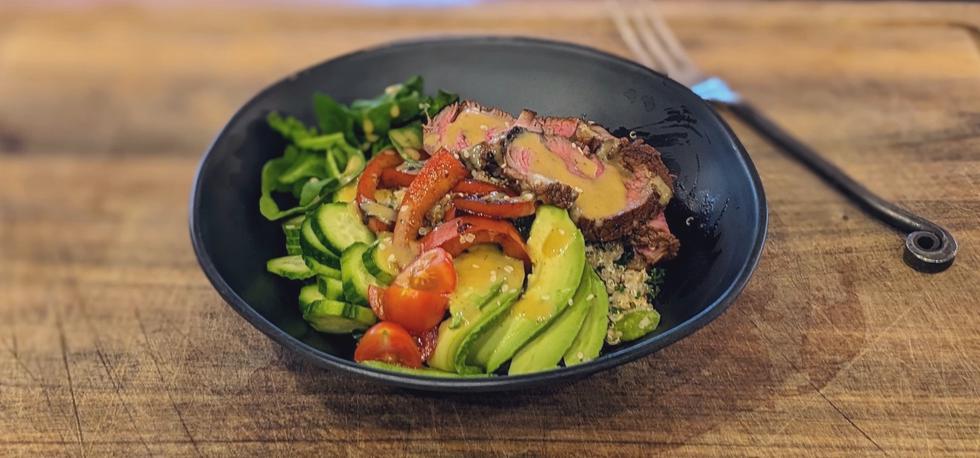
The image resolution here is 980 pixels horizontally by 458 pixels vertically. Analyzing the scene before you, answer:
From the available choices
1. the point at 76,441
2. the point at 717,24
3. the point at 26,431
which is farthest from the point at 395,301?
the point at 717,24

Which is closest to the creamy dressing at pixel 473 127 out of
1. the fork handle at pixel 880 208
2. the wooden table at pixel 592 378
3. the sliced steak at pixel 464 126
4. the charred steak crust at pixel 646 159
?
the sliced steak at pixel 464 126

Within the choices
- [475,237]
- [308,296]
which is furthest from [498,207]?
[308,296]

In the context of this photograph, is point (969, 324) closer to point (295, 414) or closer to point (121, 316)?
point (295, 414)

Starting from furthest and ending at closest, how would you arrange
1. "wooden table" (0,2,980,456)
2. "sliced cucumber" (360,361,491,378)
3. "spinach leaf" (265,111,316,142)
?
1. "spinach leaf" (265,111,316,142)
2. "wooden table" (0,2,980,456)
3. "sliced cucumber" (360,361,491,378)

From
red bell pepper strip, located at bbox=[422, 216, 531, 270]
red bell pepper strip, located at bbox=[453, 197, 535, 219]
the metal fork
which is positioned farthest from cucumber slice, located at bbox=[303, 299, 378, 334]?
the metal fork

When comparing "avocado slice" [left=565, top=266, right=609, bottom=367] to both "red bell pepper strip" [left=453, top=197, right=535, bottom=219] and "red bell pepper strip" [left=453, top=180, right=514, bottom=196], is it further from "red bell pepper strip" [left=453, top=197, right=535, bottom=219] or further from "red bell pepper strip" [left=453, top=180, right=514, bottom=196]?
"red bell pepper strip" [left=453, top=180, right=514, bottom=196]

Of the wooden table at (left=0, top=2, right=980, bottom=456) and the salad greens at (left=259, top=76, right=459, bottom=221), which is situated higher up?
the salad greens at (left=259, top=76, right=459, bottom=221)
